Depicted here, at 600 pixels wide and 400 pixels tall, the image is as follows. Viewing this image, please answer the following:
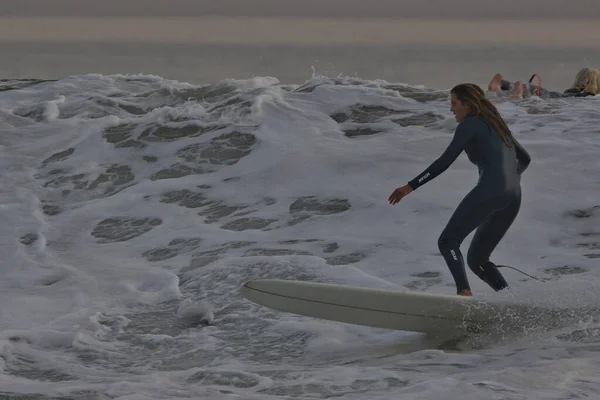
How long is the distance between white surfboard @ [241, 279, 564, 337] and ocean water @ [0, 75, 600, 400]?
0.59 feet

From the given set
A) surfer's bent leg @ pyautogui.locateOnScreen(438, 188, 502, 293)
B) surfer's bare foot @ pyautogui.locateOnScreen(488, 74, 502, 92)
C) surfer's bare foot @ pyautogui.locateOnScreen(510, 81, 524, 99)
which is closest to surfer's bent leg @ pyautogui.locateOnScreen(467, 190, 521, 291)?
surfer's bent leg @ pyautogui.locateOnScreen(438, 188, 502, 293)

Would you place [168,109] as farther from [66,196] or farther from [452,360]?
[452,360]

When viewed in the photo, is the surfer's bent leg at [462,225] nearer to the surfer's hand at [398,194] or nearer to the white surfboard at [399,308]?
the white surfboard at [399,308]

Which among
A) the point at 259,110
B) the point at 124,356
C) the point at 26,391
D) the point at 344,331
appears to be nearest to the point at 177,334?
the point at 124,356

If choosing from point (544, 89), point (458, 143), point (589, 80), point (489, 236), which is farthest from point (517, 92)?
point (458, 143)

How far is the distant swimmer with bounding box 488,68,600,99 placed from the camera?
51.2ft

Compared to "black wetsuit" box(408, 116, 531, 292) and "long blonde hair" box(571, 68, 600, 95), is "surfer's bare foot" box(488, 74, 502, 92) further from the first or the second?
"black wetsuit" box(408, 116, 531, 292)

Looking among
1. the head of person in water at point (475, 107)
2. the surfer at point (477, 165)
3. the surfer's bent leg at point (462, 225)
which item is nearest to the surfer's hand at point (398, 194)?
the surfer at point (477, 165)

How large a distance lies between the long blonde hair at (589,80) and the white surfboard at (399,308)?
9326mm

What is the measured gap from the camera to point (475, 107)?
23.0ft

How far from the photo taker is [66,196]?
48.0 feet

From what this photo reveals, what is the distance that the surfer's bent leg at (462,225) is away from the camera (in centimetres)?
702

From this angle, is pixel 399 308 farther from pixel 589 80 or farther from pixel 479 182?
pixel 589 80

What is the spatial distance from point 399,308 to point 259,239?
439 centimetres
